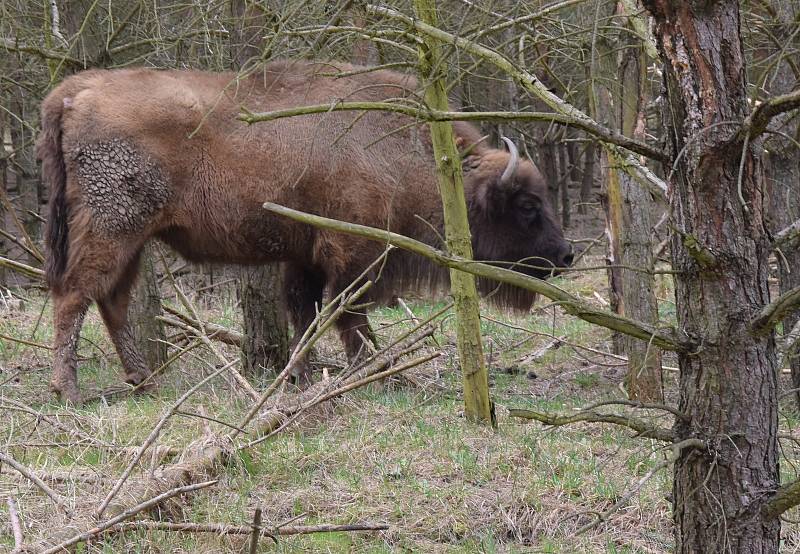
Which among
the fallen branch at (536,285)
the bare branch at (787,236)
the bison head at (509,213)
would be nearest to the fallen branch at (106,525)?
the fallen branch at (536,285)

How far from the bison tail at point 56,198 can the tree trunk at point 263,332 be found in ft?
5.16

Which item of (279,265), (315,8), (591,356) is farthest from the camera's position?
(591,356)

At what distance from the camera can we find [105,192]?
22.7 feet

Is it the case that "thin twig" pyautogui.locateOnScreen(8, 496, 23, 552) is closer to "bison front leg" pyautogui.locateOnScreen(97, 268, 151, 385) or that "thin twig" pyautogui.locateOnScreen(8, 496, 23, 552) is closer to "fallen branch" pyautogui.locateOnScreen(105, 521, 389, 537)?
"fallen branch" pyautogui.locateOnScreen(105, 521, 389, 537)

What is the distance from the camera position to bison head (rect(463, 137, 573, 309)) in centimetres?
837

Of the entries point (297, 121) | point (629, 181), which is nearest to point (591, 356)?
point (629, 181)

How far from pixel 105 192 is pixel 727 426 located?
530 centimetres

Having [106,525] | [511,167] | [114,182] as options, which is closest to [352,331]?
[511,167]

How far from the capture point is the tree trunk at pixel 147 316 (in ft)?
26.2

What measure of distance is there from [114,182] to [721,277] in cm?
522

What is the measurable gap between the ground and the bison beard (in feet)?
3.32

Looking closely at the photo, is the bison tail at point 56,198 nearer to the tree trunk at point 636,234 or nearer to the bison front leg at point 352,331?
the bison front leg at point 352,331

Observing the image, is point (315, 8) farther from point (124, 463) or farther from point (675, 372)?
point (675, 372)

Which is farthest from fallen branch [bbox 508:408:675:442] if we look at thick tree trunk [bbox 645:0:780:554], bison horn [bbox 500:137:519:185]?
bison horn [bbox 500:137:519:185]
